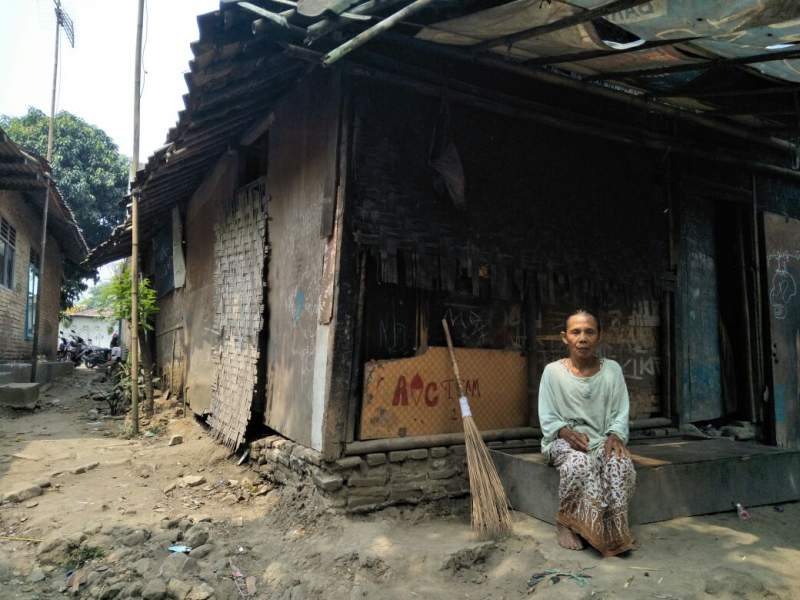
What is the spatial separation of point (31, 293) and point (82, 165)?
804cm

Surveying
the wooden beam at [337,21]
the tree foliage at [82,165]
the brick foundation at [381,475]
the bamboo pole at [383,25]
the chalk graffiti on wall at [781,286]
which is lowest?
the brick foundation at [381,475]

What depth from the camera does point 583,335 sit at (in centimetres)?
360

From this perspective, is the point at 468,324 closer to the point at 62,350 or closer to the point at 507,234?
the point at 507,234

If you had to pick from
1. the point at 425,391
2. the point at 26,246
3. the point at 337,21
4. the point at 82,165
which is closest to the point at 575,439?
the point at 425,391

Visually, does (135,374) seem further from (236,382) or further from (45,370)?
(45,370)

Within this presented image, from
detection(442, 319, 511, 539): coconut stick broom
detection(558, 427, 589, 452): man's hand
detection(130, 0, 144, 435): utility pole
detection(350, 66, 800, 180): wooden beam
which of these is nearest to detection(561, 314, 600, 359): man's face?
detection(558, 427, 589, 452): man's hand

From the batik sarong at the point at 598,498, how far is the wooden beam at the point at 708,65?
2612 millimetres

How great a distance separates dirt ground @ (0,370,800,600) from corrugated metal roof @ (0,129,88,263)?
543 cm

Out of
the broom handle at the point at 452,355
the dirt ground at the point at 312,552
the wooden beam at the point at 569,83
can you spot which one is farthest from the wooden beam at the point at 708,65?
the dirt ground at the point at 312,552

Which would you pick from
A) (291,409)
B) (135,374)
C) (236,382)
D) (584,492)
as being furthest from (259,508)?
(135,374)

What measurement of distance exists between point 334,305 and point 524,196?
1992 mm

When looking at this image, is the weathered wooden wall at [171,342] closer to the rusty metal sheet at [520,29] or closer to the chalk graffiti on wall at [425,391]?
the chalk graffiti on wall at [425,391]

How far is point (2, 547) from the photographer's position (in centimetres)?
383

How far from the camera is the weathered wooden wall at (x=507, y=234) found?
4207 mm
